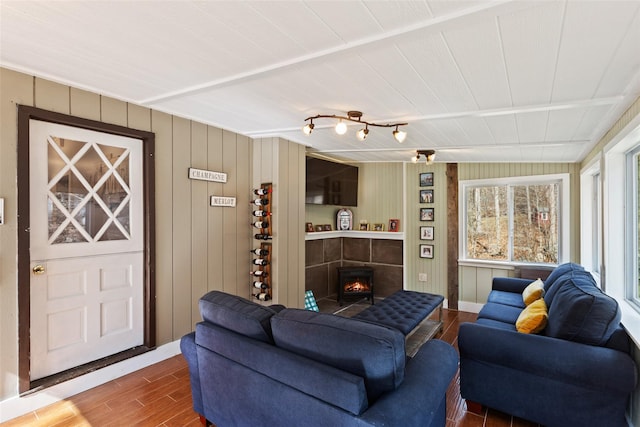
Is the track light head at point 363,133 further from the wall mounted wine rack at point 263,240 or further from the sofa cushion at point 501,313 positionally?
the sofa cushion at point 501,313

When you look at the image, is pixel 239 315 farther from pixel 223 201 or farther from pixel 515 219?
pixel 515 219

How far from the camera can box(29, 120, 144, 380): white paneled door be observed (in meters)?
2.35

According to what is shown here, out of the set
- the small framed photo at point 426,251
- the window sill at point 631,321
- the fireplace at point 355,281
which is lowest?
the fireplace at point 355,281

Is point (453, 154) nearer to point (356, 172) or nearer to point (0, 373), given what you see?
point (356, 172)

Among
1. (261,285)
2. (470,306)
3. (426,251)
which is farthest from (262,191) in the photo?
(470,306)

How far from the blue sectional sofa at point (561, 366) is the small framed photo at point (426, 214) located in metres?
2.78

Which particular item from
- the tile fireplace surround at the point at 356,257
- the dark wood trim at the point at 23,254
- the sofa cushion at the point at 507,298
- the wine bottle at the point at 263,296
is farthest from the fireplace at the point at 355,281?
the dark wood trim at the point at 23,254

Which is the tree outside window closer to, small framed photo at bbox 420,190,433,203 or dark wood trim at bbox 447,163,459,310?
dark wood trim at bbox 447,163,459,310

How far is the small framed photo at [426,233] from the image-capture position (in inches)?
Result: 202

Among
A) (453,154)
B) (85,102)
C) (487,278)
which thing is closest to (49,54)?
(85,102)

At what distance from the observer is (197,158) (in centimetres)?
333

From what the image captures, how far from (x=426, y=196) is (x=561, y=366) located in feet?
11.1

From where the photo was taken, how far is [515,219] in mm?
4703

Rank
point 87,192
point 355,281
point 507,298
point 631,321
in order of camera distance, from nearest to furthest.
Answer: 1. point 631,321
2. point 87,192
3. point 507,298
4. point 355,281
